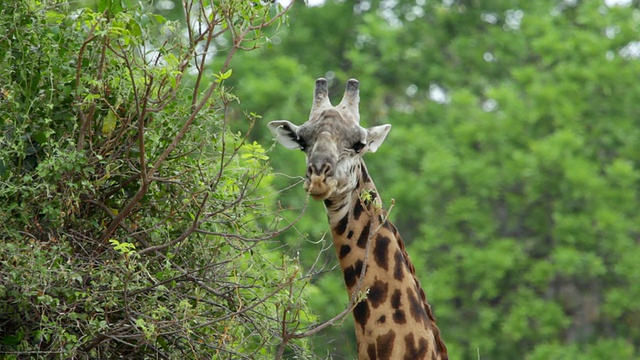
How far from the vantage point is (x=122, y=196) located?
20.3 ft

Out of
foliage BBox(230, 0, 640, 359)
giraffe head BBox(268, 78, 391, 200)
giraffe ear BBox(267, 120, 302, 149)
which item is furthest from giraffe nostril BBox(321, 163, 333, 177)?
foliage BBox(230, 0, 640, 359)

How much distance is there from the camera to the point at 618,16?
24.5m

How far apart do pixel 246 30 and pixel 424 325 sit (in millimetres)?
1721

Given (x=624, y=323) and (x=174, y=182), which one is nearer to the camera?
(x=174, y=182)

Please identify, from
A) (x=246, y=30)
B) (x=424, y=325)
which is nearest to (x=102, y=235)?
(x=246, y=30)

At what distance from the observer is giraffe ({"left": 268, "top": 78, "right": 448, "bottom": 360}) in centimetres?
615

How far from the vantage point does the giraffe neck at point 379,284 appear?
6.18 meters

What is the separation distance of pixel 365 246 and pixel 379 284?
22 centimetres

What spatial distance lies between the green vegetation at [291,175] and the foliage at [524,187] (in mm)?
49

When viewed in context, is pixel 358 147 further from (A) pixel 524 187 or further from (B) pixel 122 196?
(A) pixel 524 187

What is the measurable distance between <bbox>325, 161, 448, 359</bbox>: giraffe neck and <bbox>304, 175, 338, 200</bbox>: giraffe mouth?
0.18 metres

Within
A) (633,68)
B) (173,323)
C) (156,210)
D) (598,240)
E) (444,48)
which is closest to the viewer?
(173,323)

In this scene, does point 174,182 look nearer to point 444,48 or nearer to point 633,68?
point 633,68

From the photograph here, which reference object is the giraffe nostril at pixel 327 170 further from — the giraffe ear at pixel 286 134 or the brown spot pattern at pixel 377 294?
the brown spot pattern at pixel 377 294
